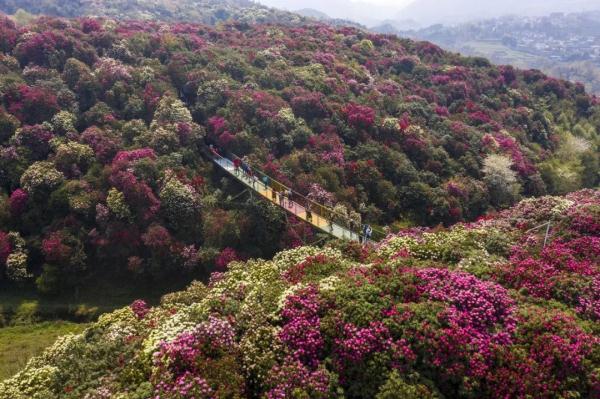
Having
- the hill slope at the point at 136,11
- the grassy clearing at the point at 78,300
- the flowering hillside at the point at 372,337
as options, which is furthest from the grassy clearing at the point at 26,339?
the hill slope at the point at 136,11

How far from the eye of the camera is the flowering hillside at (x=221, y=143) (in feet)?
93.1

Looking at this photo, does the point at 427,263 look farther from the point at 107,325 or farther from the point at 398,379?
the point at 107,325

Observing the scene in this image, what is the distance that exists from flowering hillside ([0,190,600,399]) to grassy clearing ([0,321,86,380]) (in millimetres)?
7677

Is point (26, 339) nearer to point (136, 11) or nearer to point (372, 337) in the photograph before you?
point (372, 337)

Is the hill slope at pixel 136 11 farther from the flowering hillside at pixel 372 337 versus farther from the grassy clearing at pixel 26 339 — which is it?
the flowering hillside at pixel 372 337

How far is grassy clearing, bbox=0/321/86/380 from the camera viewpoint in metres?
21.9

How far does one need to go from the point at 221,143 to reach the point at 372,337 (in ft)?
85.7

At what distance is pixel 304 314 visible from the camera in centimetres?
1292

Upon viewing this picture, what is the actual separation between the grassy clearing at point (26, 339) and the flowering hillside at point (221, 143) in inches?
102

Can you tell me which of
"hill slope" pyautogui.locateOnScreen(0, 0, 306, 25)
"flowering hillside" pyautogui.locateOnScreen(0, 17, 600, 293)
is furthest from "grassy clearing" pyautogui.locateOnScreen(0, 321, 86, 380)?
"hill slope" pyautogui.locateOnScreen(0, 0, 306, 25)

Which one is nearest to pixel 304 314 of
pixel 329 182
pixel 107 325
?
pixel 107 325

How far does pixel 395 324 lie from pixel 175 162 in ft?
78.6

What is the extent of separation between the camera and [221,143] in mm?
35188

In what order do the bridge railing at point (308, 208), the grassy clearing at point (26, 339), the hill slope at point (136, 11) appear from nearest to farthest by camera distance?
1. the grassy clearing at point (26, 339)
2. the bridge railing at point (308, 208)
3. the hill slope at point (136, 11)
